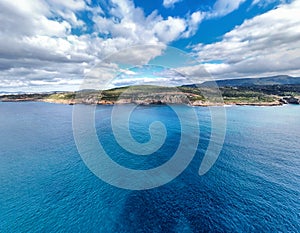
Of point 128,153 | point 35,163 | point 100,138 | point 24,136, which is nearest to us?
point 35,163

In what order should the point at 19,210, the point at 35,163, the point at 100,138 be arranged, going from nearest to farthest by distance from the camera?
the point at 19,210
the point at 35,163
the point at 100,138

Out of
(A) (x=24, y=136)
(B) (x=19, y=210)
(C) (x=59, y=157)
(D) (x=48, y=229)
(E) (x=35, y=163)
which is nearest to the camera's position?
(D) (x=48, y=229)

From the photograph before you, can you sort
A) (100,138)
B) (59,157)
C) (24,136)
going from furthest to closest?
(24,136)
(100,138)
(59,157)

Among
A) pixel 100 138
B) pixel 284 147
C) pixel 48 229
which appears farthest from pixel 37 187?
pixel 284 147

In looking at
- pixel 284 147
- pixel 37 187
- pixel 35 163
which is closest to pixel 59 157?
pixel 35 163

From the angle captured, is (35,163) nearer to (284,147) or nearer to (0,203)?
(0,203)

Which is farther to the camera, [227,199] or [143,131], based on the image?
[143,131]

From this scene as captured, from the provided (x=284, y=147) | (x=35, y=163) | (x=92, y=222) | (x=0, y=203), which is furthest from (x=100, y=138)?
(x=284, y=147)

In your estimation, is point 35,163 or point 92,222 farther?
point 35,163

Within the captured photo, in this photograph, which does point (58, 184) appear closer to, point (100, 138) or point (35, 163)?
point (35, 163)
